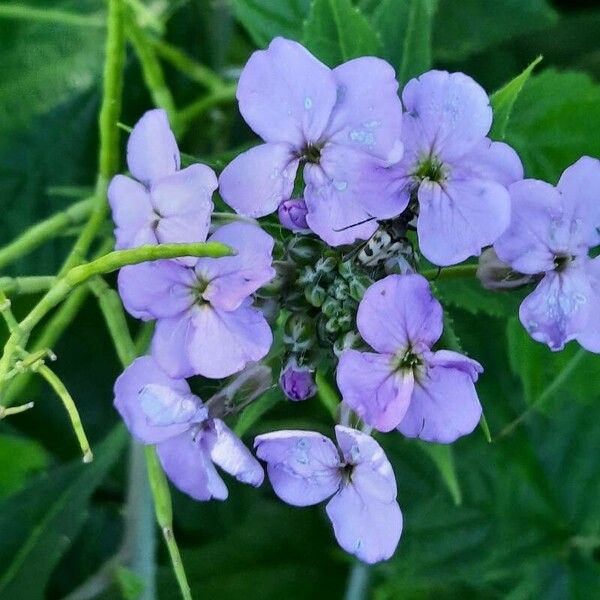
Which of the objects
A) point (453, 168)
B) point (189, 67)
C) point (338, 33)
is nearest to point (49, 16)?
point (189, 67)

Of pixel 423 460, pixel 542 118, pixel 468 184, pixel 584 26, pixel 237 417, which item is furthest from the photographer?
pixel 584 26

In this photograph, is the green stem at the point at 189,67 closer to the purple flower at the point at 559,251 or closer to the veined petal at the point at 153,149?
the veined petal at the point at 153,149

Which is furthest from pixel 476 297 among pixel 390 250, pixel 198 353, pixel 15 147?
pixel 15 147

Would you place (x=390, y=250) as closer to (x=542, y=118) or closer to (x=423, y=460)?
(x=542, y=118)

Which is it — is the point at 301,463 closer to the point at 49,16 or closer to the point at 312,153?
the point at 312,153

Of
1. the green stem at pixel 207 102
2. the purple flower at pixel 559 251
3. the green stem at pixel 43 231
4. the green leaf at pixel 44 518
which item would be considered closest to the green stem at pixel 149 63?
the green stem at pixel 207 102

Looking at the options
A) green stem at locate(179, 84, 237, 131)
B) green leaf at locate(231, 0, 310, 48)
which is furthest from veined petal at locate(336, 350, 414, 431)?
green stem at locate(179, 84, 237, 131)

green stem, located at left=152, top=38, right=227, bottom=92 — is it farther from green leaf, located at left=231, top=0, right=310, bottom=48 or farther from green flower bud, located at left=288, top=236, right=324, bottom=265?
green flower bud, located at left=288, top=236, right=324, bottom=265
